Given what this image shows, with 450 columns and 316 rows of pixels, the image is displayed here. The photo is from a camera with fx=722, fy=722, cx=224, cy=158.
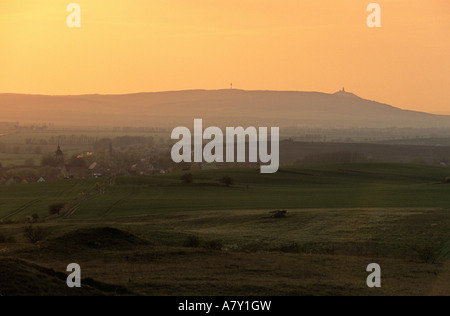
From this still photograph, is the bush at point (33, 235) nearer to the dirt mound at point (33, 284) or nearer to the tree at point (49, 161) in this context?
the dirt mound at point (33, 284)

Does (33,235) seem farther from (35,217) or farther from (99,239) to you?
(35,217)

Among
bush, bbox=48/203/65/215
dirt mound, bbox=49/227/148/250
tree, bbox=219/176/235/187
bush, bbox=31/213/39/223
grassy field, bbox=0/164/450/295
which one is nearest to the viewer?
grassy field, bbox=0/164/450/295

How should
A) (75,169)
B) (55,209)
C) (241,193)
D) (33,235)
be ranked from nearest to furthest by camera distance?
(33,235) < (55,209) < (241,193) < (75,169)

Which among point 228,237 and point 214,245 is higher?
point 214,245

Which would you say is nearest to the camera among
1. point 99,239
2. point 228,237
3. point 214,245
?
point 99,239

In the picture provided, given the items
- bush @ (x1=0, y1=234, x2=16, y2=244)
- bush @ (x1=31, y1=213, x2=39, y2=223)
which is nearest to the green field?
bush @ (x1=31, y1=213, x2=39, y2=223)

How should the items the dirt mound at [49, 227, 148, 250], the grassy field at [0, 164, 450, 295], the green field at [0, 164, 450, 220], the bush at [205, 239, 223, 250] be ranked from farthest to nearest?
the green field at [0, 164, 450, 220]
the bush at [205, 239, 223, 250]
the dirt mound at [49, 227, 148, 250]
the grassy field at [0, 164, 450, 295]

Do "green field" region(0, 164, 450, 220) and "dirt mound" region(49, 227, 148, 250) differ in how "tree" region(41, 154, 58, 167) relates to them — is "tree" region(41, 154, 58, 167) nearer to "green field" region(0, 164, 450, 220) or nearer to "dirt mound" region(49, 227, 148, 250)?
"green field" region(0, 164, 450, 220)

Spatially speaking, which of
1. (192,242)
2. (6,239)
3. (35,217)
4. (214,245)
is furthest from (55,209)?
(214,245)
